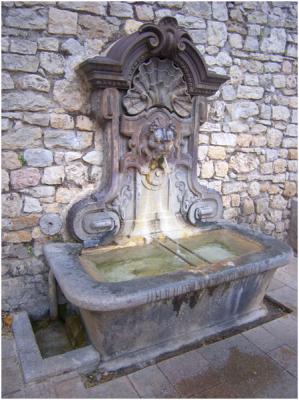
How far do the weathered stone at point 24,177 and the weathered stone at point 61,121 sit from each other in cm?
39

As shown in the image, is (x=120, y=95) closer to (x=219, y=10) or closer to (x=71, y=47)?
(x=71, y=47)

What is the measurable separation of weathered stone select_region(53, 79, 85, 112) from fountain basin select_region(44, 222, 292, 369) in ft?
3.66

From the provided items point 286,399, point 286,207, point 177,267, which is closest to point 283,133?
point 286,207

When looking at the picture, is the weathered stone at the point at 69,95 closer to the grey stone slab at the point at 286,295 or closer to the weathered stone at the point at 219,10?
the weathered stone at the point at 219,10

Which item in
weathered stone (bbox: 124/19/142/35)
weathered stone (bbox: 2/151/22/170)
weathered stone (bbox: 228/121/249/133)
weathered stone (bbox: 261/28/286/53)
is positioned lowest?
weathered stone (bbox: 2/151/22/170)

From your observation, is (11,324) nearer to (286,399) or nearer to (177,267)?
(177,267)

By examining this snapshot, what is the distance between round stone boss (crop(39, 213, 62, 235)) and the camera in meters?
2.55

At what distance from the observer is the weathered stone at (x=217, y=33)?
9.84 feet

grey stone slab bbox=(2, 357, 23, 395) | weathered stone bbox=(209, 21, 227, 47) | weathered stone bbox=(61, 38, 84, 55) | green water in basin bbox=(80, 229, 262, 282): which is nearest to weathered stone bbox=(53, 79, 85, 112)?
weathered stone bbox=(61, 38, 84, 55)

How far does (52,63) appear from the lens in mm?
2377

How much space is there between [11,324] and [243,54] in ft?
10.8

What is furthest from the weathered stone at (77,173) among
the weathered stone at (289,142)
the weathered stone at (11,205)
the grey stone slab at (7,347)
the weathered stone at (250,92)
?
the weathered stone at (289,142)

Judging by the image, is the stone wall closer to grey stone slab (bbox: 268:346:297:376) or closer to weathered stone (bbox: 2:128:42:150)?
weathered stone (bbox: 2:128:42:150)

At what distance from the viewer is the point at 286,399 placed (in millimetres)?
1877
